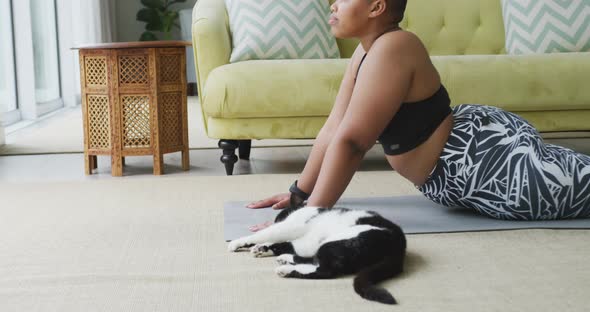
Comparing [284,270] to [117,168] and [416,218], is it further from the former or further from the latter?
[117,168]

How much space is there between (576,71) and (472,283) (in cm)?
176

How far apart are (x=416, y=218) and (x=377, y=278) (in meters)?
0.61

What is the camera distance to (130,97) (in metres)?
2.94

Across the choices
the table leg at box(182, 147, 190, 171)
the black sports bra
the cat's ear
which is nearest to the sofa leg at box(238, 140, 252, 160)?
the table leg at box(182, 147, 190, 171)

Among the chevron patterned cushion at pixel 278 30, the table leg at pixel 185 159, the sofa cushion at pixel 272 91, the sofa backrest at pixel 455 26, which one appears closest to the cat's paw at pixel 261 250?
the sofa cushion at pixel 272 91

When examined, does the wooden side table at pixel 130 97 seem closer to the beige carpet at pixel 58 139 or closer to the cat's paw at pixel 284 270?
the beige carpet at pixel 58 139

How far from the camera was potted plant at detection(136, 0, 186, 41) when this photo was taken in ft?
23.3

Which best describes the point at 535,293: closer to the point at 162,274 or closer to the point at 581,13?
the point at 162,274

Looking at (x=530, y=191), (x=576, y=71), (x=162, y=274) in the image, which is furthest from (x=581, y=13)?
(x=162, y=274)

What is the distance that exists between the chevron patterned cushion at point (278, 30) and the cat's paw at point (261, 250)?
5.18 ft

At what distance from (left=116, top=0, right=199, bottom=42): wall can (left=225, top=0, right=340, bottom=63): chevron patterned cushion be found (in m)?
4.32

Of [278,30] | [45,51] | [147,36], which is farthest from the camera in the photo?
[147,36]

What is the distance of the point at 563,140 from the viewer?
148 inches

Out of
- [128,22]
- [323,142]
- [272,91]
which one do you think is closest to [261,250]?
[323,142]
